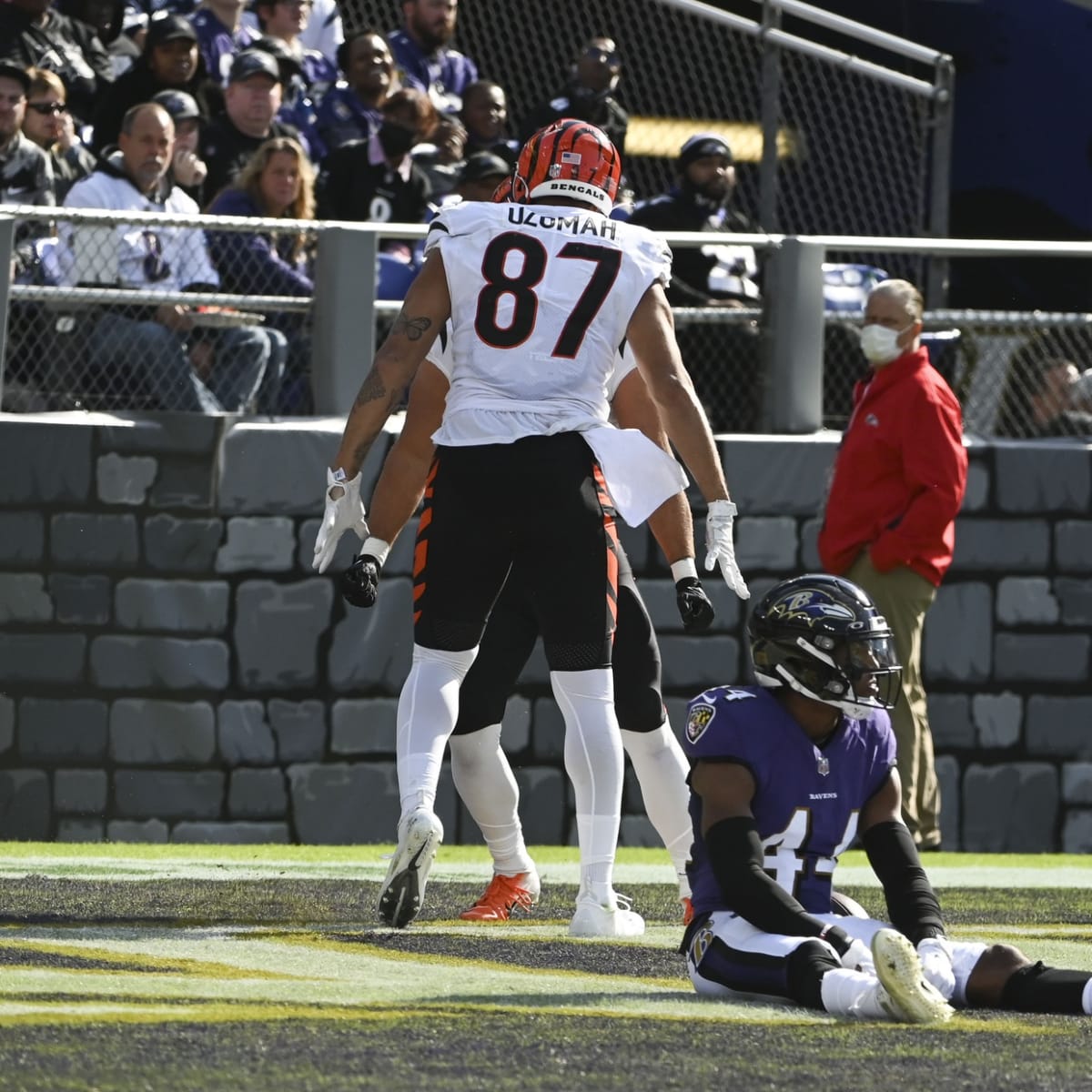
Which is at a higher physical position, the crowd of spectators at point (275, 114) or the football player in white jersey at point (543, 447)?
the crowd of spectators at point (275, 114)

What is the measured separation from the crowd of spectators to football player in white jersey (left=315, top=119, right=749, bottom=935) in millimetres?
3476

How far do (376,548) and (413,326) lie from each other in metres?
0.63

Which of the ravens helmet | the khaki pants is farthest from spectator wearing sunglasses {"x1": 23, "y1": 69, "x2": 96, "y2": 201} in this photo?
the ravens helmet

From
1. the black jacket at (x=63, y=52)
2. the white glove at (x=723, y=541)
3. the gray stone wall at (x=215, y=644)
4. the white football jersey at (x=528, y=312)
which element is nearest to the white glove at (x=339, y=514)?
the white football jersey at (x=528, y=312)

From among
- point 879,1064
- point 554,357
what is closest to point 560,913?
point 554,357

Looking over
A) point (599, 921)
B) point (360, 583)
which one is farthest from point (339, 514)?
point (599, 921)

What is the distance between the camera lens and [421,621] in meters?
6.10

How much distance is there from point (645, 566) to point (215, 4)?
14.1 ft

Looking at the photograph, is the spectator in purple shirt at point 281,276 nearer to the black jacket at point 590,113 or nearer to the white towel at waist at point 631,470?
the black jacket at point 590,113

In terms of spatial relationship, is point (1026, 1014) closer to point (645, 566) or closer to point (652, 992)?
point (652, 992)

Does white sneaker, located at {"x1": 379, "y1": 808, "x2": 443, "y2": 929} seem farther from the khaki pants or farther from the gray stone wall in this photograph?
the khaki pants

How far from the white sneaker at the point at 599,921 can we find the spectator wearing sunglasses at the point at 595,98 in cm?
691

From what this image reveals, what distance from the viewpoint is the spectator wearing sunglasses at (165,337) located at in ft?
30.5

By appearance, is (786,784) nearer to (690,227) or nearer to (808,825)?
(808,825)
